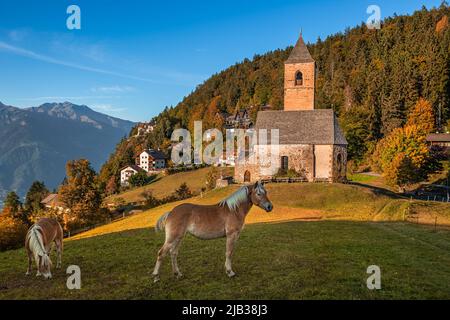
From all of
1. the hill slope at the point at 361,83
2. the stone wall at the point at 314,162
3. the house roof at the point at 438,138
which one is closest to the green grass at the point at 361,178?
the hill slope at the point at 361,83

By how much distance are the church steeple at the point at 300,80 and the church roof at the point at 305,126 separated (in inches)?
221

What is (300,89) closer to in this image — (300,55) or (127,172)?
(300,55)

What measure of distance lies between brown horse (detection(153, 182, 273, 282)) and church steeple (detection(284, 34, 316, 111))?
168 ft

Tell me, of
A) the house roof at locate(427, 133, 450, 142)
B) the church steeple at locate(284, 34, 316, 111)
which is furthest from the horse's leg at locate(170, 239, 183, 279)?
the house roof at locate(427, 133, 450, 142)

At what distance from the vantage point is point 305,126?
5366cm

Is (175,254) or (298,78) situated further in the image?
(298,78)

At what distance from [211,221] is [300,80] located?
53.5 m

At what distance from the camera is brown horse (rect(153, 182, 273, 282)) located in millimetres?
11102

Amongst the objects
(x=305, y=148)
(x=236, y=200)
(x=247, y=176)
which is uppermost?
(x=305, y=148)

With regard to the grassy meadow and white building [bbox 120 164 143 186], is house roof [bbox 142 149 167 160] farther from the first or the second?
the grassy meadow

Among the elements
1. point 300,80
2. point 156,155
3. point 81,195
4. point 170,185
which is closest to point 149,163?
point 156,155

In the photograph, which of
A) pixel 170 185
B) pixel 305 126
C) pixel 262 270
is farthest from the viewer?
pixel 170 185

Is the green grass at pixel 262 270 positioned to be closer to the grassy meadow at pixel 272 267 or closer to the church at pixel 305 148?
the grassy meadow at pixel 272 267
